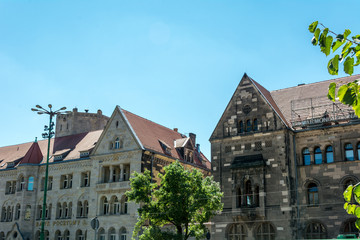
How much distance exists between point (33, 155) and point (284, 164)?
35.5 metres

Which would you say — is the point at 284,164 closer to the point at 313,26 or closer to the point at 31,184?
the point at 313,26

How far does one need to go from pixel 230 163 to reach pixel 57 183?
82.1ft

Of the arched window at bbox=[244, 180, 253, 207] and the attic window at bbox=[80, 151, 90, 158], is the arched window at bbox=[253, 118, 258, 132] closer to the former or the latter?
the arched window at bbox=[244, 180, 253, 207]

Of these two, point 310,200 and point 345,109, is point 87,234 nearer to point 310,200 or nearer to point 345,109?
point 310,200

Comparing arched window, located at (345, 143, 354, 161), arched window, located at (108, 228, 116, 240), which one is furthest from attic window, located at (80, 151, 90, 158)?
arched window, located at (345, 143, 354, 161)

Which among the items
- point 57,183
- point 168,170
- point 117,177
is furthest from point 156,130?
point 168,170

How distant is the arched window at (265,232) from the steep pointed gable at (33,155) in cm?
3325

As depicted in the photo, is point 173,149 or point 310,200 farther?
point 173,149

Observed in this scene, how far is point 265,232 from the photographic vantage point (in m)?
36.4

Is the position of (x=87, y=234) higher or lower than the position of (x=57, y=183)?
lower

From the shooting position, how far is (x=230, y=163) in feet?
131

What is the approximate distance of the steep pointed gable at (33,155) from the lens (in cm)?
5742

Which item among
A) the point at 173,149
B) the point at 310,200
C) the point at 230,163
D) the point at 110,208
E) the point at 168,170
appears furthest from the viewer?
the point at 173,149

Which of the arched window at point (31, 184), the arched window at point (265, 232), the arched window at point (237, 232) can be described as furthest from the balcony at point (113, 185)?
the arched window at point (265, 232)
